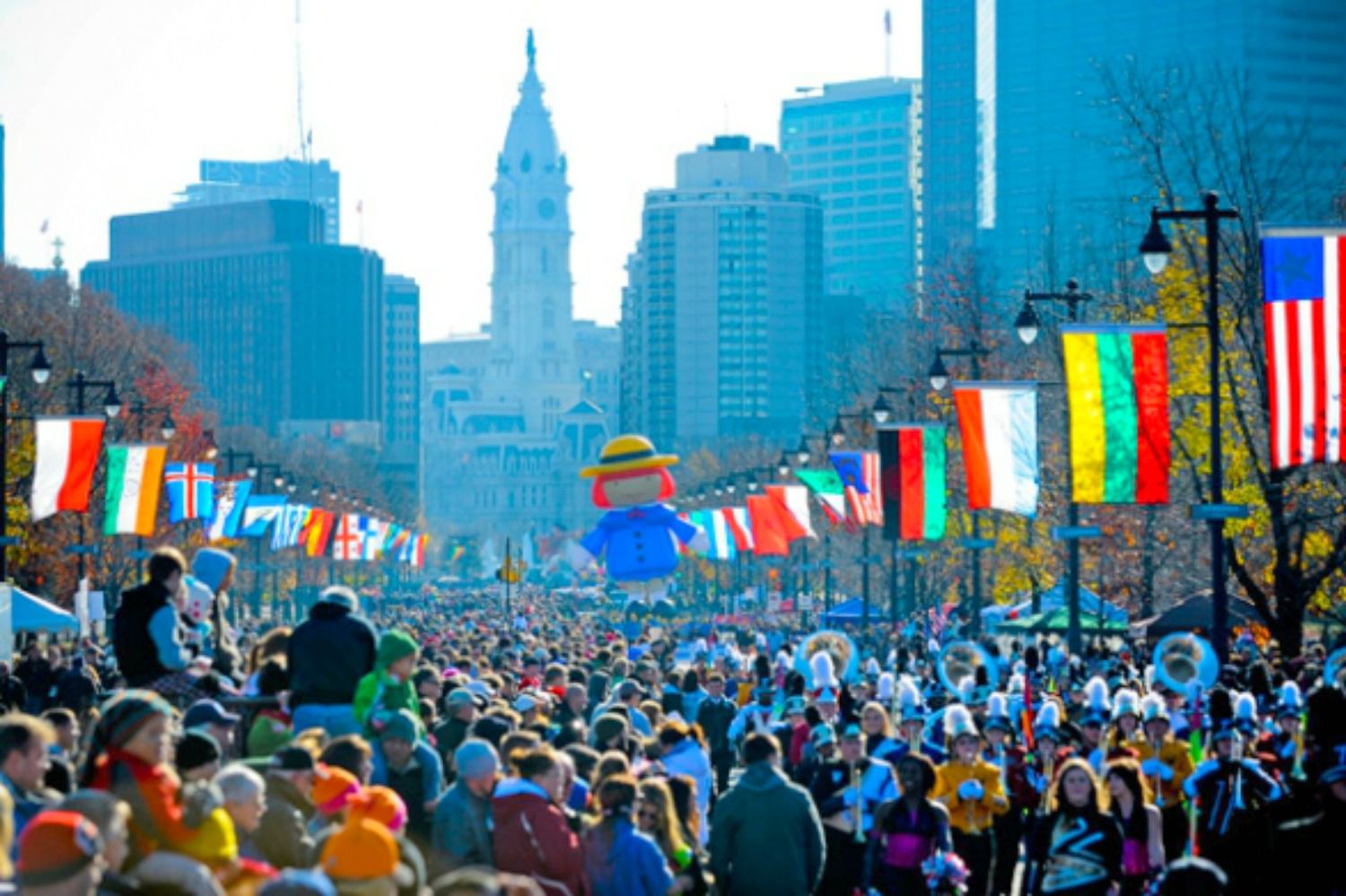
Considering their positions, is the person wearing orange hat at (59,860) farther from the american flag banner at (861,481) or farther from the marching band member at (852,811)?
the american flag banner at (861,481)

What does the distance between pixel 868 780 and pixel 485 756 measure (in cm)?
457

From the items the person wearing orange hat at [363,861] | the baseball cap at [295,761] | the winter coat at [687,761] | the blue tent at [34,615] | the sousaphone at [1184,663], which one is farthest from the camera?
the blue tent at [34,615]

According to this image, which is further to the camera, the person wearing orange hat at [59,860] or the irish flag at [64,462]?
the irish flag at [64,462]

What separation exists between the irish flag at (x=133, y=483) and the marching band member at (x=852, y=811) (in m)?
29.6

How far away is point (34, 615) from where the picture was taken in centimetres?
4428

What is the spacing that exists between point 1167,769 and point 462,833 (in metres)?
7.56

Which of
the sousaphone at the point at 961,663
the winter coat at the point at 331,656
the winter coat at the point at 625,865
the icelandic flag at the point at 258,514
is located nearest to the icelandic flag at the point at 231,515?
the icelandic flag at the point at 258,514

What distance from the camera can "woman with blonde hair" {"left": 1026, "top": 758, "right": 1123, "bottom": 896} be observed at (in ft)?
51.1

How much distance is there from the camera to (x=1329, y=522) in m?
42.1

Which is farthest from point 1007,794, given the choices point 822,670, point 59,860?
point 59,860

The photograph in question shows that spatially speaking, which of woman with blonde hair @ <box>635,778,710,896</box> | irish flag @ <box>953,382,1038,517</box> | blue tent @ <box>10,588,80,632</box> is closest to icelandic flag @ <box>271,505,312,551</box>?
blue tent @ <box>10,588,80,632</box>

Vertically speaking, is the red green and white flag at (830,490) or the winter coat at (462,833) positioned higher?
the red green and white flag at (830,490)

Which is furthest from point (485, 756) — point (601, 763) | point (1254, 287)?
point (1254, 287)

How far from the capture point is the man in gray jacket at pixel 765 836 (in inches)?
639
